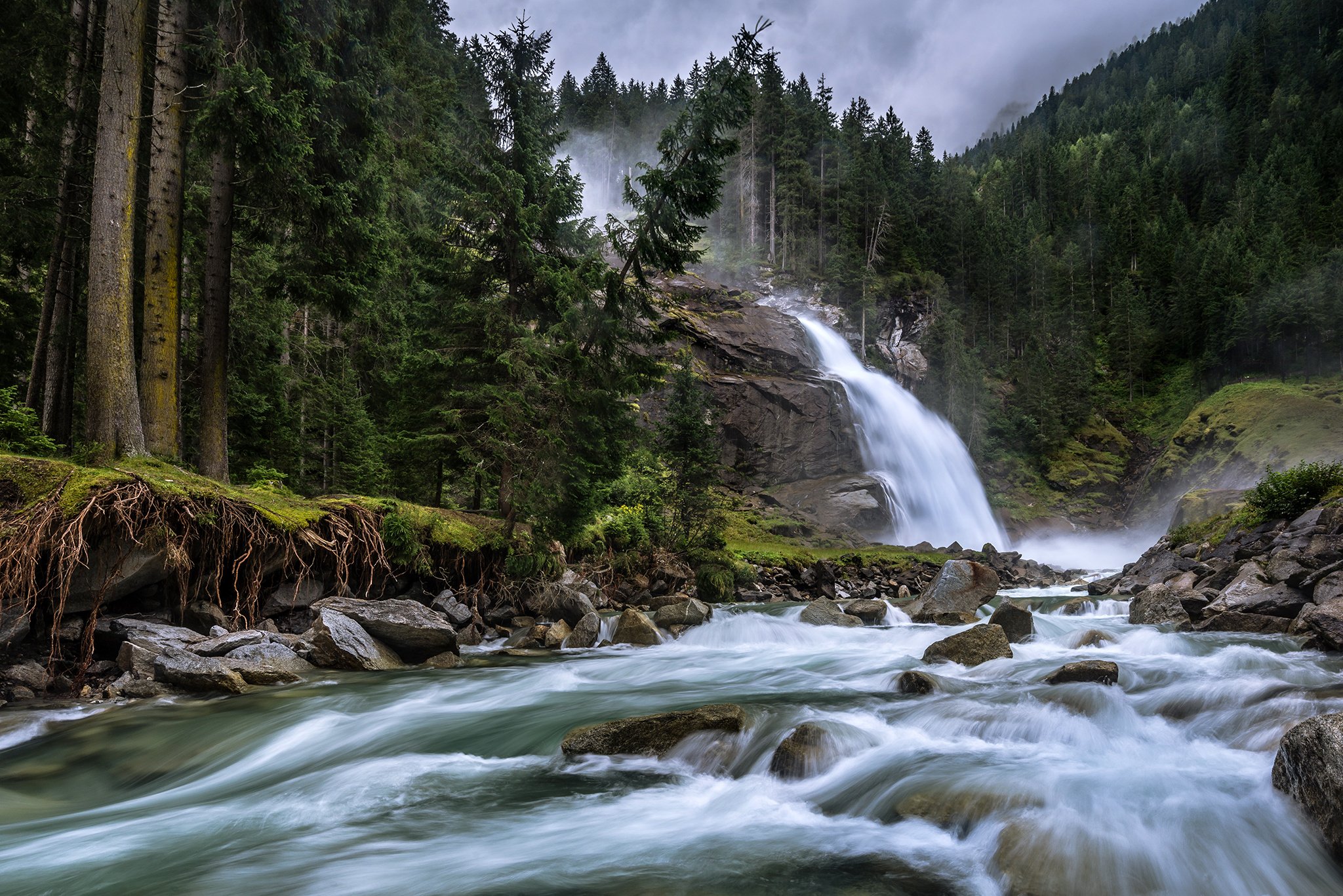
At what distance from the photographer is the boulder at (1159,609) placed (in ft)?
36.3

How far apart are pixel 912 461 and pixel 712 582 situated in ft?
86.6

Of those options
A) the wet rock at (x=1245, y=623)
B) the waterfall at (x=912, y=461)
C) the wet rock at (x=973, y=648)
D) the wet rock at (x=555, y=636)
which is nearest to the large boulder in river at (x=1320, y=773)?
the wet rock at (x=973, y=648)

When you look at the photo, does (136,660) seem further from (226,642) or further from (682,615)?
(682,615)

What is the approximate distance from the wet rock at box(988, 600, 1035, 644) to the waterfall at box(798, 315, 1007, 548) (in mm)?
25357

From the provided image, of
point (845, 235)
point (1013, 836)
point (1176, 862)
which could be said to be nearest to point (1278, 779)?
point (1176, 862)

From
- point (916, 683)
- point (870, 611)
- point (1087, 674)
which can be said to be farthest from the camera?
point (870, 611)

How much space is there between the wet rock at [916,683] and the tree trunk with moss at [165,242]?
31.1 ft

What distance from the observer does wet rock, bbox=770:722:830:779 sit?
4.82m

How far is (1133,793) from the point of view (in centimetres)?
409

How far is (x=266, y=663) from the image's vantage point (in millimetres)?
7520

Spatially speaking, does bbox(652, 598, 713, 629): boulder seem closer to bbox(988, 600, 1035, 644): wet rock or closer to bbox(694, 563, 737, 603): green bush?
bbox(694, 563, 737, 603): green bush

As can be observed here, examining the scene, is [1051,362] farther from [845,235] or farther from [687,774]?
[687,774]

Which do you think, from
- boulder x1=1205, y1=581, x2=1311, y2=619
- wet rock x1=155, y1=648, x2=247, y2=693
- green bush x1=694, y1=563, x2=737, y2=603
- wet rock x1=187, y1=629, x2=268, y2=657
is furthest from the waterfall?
wet rock x1=155, y1=648, x2=247, y2=693

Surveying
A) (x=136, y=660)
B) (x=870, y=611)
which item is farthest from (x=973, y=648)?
(x=136, y=660)
